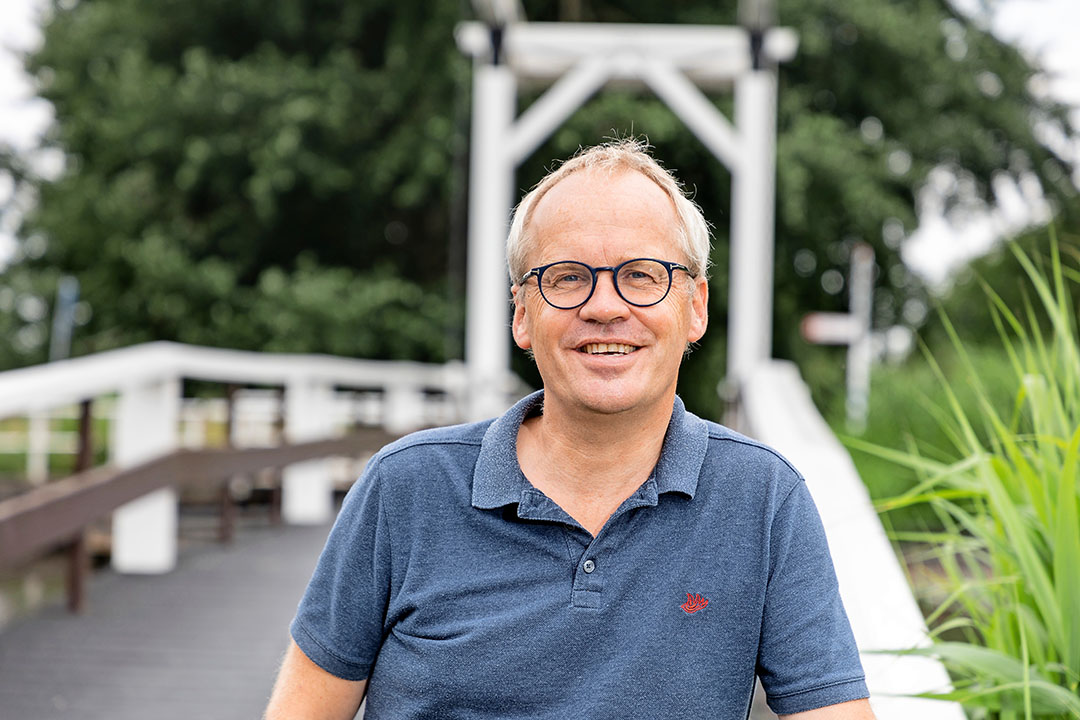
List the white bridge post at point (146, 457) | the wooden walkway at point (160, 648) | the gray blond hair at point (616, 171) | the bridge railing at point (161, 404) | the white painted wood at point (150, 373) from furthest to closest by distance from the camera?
the white bridge post at point (146, 457), the bridge railing at point (161, 404), the white painted wood at point (150, 373), the wooden walkway at point (160, 648), the gray blond hair at point (616, 171)

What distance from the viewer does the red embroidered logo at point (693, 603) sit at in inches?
51.0

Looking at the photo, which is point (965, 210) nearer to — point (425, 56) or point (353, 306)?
point (425, 56)

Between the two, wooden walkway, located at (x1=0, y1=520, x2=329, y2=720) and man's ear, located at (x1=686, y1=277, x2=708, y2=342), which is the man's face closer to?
man's ear, located at (x1=686, y1=277, x2=708, y2=342)

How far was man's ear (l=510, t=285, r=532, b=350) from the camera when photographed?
144cm

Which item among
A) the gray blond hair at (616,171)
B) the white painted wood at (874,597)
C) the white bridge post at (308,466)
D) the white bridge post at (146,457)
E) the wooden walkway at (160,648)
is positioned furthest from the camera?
the white bridge post at (308,466)

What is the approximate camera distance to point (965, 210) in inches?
541

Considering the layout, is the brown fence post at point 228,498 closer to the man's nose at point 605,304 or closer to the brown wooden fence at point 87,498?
the brown wooden fence at point 87,498

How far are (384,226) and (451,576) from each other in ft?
37.7

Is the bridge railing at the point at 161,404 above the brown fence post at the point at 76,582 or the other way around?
above

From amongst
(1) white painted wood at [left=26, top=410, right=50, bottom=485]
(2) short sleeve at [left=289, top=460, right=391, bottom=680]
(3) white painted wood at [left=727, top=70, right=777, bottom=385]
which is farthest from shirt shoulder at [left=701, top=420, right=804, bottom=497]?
(1) white painted wood at [left=26, top=410, right=50, bottom=485]

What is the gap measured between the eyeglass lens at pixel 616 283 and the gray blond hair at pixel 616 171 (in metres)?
0.05

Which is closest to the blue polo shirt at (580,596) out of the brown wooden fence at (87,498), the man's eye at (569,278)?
the man's eye at (569,278)

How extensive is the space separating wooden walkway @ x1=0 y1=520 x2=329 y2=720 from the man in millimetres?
1611

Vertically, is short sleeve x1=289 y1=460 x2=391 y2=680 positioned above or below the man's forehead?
below
